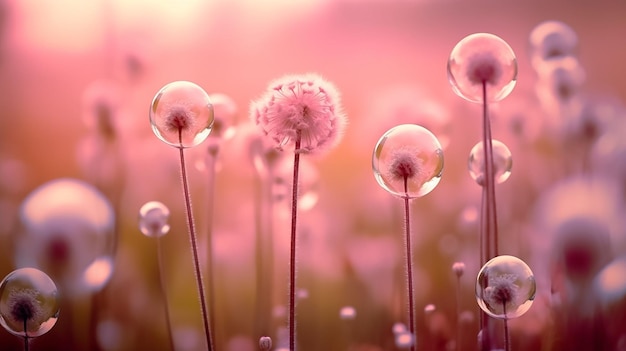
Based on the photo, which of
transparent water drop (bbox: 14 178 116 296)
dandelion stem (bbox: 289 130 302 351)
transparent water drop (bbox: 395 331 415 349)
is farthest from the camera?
transparent water drop (bbox: 14 178 116 296)

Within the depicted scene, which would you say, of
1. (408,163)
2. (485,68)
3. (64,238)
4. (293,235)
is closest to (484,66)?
(485,68)

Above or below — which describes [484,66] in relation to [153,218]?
above

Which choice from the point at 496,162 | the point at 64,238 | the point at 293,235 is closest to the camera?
the point at 293,235

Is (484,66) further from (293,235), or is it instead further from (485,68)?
(293,235)

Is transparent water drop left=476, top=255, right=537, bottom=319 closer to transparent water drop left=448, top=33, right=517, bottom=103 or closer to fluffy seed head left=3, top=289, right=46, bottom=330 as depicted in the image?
transparent water drop left=448, top=33, right=517, bottom=103

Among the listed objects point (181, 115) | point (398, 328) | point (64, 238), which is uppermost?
point (181, 115)

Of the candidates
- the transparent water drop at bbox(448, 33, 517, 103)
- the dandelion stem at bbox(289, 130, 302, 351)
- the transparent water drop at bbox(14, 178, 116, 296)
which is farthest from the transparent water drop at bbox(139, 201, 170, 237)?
the transparent water drop at bbox(448, 33, 517, 103)

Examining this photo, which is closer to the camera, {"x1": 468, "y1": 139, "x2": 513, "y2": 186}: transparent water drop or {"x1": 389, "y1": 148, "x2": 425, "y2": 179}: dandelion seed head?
{"x1": 389, "y1": 148, "x2": 425, "y2": 179}: dandelion seed head

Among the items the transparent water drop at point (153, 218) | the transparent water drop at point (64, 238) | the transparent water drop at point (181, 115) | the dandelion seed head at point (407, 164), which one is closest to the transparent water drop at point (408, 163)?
the dandelion seed head at point (407, 164)

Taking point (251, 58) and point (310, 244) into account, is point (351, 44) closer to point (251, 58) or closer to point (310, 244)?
point (251, 58)
